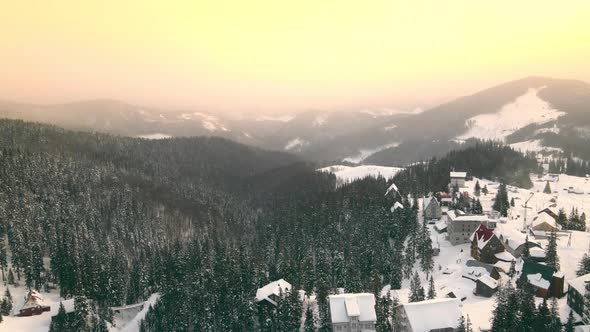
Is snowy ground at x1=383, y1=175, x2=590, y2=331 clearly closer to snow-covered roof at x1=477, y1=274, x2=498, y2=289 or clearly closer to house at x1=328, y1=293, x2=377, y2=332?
snow-covered roof at x1=477, y1=274, x2=498, y2=289

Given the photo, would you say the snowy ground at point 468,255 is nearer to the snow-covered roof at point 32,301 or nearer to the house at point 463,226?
the house at point 463,226

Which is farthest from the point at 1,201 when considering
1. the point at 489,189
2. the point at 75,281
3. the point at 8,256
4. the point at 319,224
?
the point at 489,189

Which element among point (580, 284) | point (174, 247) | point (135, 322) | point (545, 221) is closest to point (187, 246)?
point (174, 247)

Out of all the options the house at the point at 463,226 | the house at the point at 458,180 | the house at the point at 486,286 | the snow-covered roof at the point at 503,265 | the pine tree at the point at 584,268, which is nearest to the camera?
the pine tree at the point at 584,268

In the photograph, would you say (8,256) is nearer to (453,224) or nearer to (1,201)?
(1,201)

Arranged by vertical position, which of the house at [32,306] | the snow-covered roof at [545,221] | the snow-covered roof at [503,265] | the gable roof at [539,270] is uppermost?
the snow-covered roof at [545,221]

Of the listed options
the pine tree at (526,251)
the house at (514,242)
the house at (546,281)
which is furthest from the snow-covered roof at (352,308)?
the house at (514,242)

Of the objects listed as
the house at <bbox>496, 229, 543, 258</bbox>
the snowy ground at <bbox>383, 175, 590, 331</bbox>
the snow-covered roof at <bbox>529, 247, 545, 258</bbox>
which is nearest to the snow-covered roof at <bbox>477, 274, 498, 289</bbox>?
the snowy ground at <bbox>383, 175, 590, 331</bbox>
